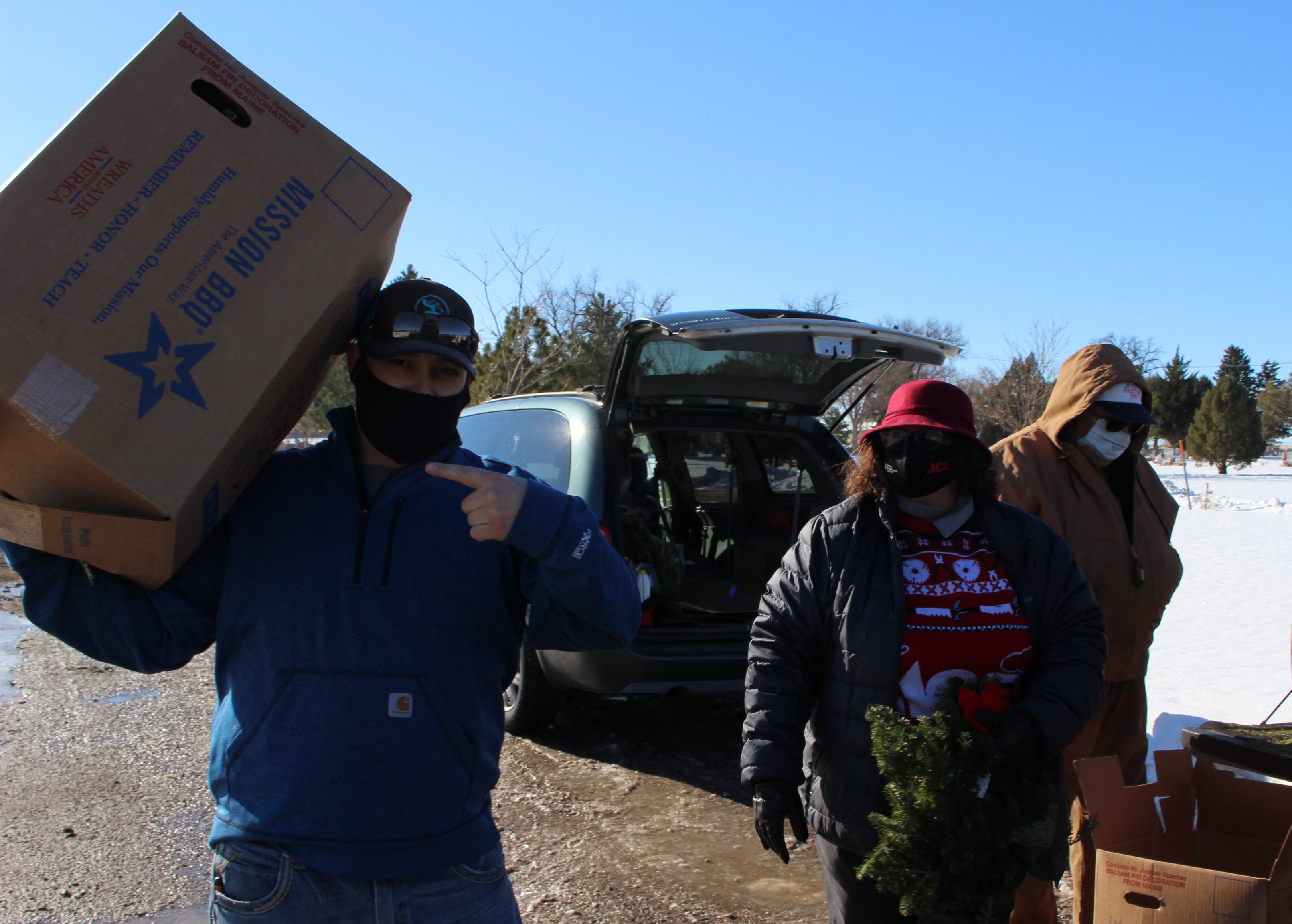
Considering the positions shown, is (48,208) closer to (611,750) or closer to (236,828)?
(236,828)

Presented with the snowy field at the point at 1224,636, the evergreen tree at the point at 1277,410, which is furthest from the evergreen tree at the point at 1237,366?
the snowy field at the point at 1224,636

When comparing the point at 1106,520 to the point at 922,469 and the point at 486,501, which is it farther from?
the point at 486,501

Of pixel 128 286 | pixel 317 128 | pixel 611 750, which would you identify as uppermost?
pixel 317 128

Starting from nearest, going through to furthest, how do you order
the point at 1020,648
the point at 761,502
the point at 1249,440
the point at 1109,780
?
the point at 1020,648 < the point at 1109,780 < the point at 761,502 < the point at 1249,440

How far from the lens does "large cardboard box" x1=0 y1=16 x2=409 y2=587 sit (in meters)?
1.32

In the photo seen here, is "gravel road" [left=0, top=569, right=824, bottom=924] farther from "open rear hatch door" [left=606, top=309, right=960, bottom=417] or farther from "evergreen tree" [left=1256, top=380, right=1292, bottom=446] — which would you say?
"evergreen tree" [left=1256, top=380, right=1292, bottom=446]

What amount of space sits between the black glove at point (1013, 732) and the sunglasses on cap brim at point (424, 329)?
131cm

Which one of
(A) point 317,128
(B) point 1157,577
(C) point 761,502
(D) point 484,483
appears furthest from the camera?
(C) point 761,502

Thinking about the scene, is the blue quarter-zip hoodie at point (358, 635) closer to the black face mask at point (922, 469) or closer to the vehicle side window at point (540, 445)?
the black face mask at point (922, 469)

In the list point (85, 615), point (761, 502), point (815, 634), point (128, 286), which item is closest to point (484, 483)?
point (128, 286)

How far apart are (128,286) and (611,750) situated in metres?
3.67

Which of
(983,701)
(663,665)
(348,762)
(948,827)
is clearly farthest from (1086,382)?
(348,762)

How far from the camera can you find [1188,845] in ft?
8.61

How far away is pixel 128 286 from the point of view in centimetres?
138
